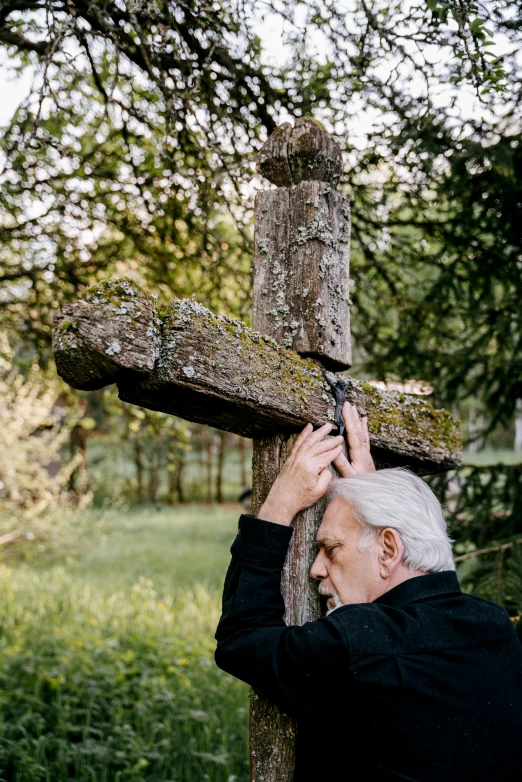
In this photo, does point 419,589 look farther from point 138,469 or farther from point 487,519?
point 138,469

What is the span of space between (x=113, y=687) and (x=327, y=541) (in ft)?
11.7

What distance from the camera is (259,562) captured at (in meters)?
1.87

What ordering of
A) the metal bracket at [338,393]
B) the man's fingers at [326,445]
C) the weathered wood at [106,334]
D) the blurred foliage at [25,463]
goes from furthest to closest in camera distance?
the blurred foliage at [25,463], the metal bracket at [338,393], the man's fingers at [326,445], the weathered wood at [106,334]

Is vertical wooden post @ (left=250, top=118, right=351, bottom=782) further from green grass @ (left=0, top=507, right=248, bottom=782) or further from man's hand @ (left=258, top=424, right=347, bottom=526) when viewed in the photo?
green grass @ (left=0, top=507, right=248, bottom=782)

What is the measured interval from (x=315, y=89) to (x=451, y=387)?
2.32 meters

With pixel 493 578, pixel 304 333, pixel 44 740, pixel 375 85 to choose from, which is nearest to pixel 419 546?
pixel 304 333

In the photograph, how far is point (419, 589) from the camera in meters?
1.79

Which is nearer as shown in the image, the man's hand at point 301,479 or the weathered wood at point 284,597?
the weathered wood at point 284,597

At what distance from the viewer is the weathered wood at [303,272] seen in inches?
86.4

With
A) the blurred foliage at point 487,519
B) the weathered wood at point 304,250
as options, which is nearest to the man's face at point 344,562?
the weathered wood at point 304,250

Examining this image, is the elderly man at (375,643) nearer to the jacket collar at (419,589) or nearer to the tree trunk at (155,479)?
the jacket collar at (419,589)

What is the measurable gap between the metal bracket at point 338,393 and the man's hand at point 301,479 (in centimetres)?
9

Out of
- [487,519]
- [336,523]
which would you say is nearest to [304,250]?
[336,523]

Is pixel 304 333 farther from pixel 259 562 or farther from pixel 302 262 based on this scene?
pixel 259 562
